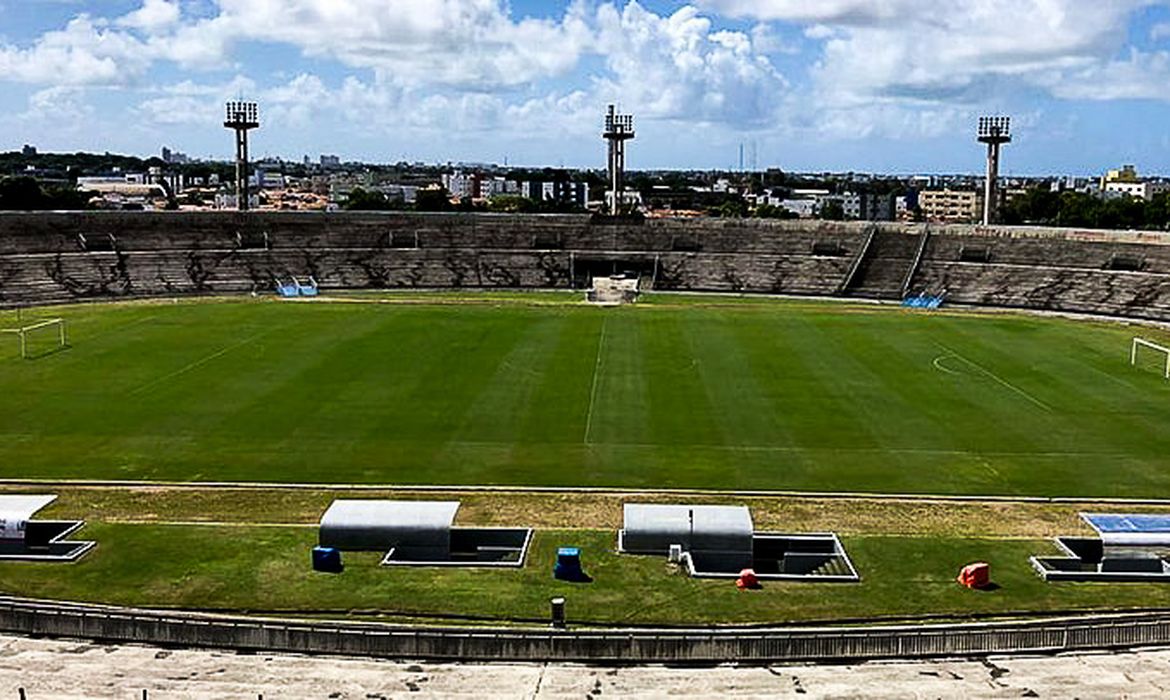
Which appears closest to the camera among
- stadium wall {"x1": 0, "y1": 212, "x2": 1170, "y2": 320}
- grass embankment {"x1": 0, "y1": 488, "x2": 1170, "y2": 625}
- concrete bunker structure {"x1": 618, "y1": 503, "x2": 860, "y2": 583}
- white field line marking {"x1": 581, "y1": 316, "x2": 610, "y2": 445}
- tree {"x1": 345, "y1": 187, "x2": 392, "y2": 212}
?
grass embankment {"x1": 0, "y1": 488, "x2": 1170, "y2": 625}

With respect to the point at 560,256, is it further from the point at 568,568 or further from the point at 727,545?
the point at 568,568

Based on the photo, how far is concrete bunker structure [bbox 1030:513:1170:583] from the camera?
24.8 meters

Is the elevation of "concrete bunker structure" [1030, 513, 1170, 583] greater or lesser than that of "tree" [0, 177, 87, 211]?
lesser

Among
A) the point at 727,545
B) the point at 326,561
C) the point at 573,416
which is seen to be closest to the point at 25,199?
the point at 573,416

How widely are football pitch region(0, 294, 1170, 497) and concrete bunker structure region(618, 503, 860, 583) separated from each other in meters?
4.93

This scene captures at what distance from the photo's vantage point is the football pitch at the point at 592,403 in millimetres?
33031

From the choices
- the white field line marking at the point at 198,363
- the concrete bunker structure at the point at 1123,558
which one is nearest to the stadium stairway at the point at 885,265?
the white field line marking at the point at 198,363

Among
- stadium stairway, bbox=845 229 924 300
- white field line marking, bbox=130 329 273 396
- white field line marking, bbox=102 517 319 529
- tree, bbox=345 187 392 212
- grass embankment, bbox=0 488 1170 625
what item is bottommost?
grass embankment, bbox=0 488 1170 625

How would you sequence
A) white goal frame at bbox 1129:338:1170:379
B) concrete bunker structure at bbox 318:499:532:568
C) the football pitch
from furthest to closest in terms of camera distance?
white goal frame at bbox 1129:338:1170:379 → the football pitch → concrete bunker structure at bbox 318:499:532:568

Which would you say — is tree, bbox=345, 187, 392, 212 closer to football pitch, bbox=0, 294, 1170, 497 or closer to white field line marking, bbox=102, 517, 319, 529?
football pitch, bbox=0, 294, 1170, 497

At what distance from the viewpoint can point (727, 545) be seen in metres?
25.3

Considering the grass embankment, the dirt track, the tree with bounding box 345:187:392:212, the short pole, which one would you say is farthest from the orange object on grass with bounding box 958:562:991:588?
the tree with bounding box 345:187:392:212

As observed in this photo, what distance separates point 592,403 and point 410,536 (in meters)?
16.6

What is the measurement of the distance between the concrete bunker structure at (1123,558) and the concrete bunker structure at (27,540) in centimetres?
2163
